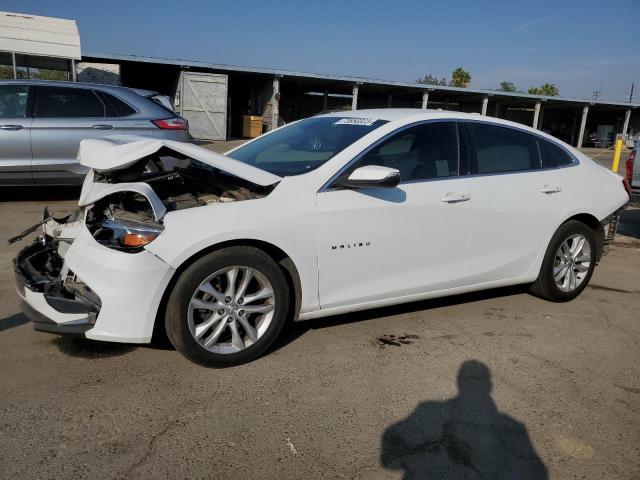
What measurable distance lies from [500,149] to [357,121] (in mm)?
1194

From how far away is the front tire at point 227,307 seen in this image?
3004 millimetres

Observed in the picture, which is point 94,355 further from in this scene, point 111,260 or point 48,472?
point 48,472

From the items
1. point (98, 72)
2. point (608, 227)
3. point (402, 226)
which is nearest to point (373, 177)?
point (402, 226)

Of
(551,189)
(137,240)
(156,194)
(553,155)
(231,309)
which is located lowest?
(231,309)

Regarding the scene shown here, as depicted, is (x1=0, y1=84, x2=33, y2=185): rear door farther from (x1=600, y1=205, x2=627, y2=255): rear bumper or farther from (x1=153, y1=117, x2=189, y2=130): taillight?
(x1=600, y1=205, x2=627, y2=255): rear bumper

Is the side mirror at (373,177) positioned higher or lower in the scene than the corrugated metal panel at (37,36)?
lower

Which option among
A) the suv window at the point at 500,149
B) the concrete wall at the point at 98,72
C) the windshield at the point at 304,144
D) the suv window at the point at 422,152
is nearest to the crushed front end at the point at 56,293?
the windshield at the point at 304,144

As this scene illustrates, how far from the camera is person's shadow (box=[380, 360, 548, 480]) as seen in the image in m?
2.43

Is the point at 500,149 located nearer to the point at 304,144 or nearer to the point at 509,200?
the point at 509,200

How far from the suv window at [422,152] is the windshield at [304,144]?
0.19 meters

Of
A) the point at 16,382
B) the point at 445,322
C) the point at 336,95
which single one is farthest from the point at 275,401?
the point at 336,95

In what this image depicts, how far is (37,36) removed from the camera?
16.9m

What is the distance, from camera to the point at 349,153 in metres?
3.55

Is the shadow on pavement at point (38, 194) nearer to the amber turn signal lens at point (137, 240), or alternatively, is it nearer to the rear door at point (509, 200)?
the amber turn signal lens at point (137, 240)
